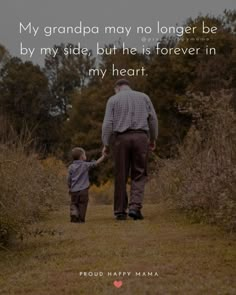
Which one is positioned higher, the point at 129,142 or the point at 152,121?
the point at 152,121

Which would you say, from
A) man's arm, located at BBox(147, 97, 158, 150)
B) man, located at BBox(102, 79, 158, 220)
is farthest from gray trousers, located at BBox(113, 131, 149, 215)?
man's arm, located at BBox(147, 97, 158, 150)

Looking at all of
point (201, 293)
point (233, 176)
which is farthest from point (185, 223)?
point (201, 293)

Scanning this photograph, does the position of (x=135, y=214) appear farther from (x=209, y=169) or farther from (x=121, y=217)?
(x=209, y=169)

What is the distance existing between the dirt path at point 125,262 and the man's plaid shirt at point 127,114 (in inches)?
66.5

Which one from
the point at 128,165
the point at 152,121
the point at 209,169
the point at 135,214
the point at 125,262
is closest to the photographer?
the point at 125,262

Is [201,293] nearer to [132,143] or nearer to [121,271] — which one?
[121,271]

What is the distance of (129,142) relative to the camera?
30.8 feet

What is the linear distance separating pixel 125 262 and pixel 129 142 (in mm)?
3884

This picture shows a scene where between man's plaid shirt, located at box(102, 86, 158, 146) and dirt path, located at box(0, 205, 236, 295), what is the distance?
1689mm

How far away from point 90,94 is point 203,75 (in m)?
12.0

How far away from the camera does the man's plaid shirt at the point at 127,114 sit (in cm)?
944

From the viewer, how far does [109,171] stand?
3228cm

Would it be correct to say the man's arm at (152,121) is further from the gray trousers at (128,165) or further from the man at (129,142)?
the gray trousers at (128,165)

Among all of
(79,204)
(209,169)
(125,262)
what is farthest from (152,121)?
(125,262)
